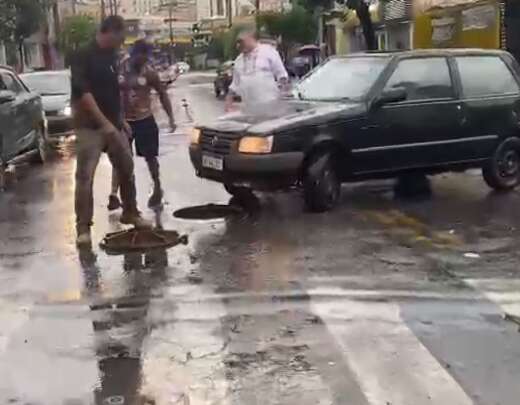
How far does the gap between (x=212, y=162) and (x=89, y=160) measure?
1.70 metres

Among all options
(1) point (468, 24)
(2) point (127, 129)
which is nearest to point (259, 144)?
(2) point (127, 129)

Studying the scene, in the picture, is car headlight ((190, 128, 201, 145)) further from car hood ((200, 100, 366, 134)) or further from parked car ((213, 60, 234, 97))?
parked car ((213, 60, 234, 97))

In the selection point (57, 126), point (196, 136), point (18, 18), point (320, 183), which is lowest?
point (57, 126)

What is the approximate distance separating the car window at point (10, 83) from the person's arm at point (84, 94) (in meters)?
6.12

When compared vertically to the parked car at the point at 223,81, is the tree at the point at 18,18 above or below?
above

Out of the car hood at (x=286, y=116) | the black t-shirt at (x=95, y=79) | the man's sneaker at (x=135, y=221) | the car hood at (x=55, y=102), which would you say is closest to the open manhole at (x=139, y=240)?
the man's sneaker at (x=135, y=221)

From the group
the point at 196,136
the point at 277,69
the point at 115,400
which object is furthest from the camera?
the point at 277,69

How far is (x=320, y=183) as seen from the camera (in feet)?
32.5

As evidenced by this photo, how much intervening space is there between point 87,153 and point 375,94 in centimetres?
331

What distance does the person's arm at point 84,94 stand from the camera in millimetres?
8312

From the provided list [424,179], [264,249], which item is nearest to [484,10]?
[424,179]

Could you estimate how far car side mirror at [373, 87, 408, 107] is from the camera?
1033 centimetres

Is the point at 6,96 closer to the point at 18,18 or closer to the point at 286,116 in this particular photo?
the point at 286,116

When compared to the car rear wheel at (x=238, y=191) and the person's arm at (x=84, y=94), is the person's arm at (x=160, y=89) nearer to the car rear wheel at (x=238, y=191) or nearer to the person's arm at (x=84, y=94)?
the car rear wheel at (x=238, y=191)
